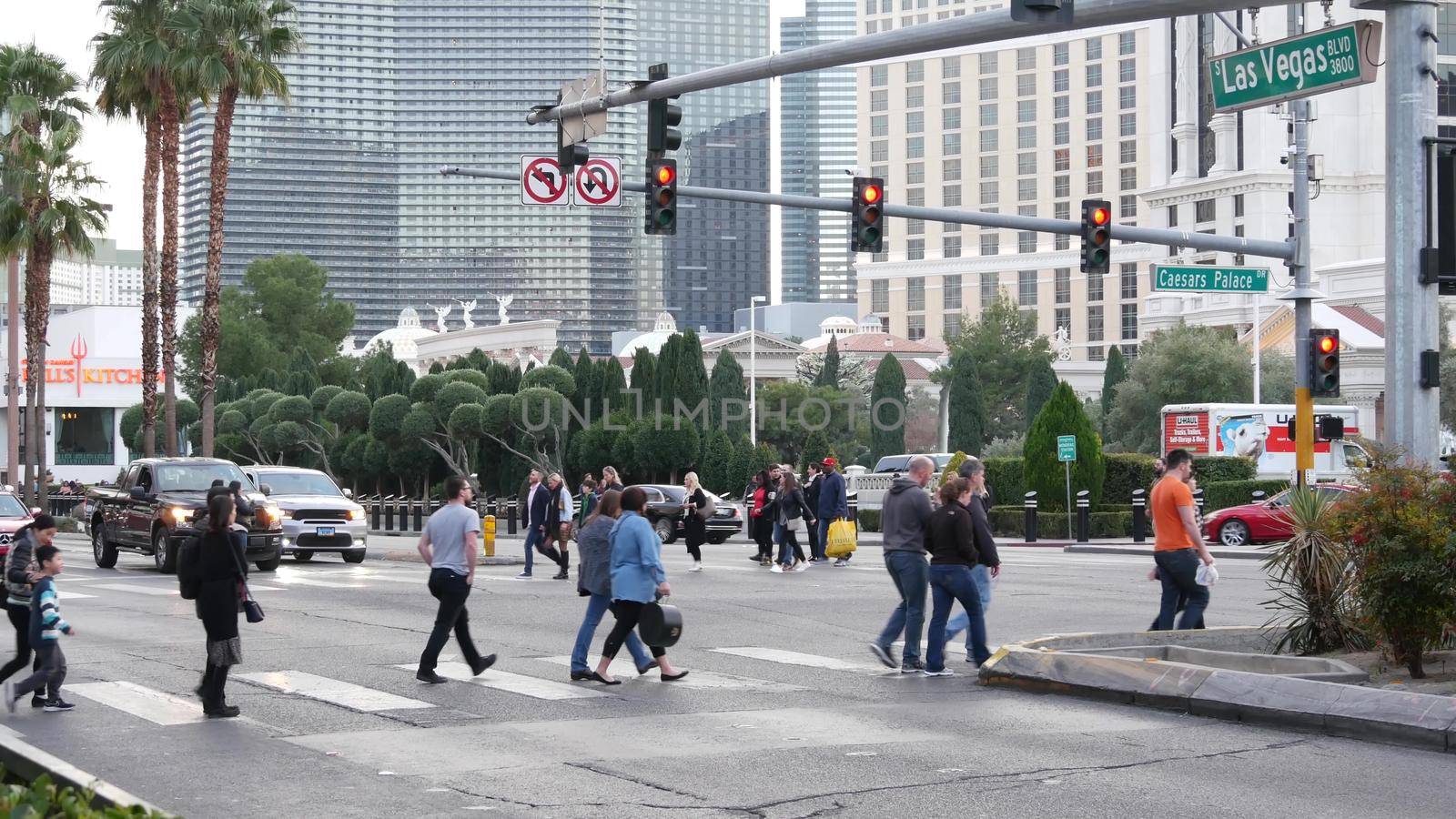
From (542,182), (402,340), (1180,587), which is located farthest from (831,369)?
(1180,587)

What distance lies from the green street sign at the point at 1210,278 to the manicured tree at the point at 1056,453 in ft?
58.7

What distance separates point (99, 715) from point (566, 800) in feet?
15.0

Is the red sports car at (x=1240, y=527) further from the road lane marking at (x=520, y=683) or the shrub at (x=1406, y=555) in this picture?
the road lane marking at (x=520, y=683)

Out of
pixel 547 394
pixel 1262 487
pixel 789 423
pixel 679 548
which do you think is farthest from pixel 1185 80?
pixel 679 548

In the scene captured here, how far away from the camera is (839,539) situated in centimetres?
2748

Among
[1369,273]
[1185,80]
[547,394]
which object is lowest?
[547,394]

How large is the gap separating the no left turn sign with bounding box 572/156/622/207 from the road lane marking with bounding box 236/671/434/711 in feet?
31.0

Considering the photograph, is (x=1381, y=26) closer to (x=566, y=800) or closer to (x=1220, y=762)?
(x=1220, y=762)

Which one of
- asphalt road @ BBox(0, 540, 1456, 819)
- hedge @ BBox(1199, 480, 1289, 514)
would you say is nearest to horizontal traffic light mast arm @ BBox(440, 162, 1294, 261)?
→ asphalt road @ BBox(0, 540, 1456, 819)

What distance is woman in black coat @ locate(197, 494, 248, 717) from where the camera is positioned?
38.0ft

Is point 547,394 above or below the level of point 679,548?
above

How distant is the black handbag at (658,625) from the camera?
42.6ft

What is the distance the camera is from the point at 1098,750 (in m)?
10.2

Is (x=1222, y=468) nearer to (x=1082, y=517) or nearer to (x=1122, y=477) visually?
(x=1122, y=477)
